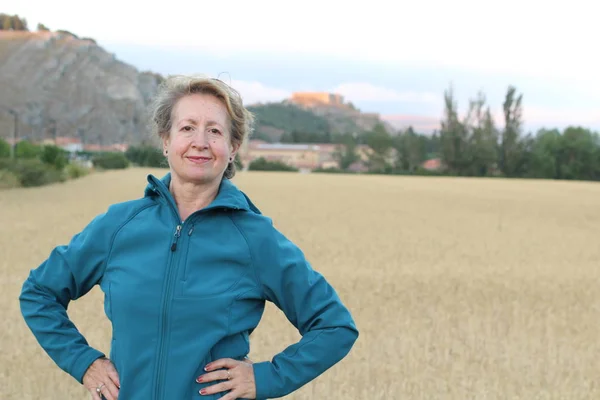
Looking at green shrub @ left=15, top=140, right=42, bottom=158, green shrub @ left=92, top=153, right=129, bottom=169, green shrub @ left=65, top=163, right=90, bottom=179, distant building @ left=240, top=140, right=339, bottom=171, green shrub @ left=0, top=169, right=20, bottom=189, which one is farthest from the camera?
distant building @ left=240, top=140, right=339, bottom=171

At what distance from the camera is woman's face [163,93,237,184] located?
2.76m

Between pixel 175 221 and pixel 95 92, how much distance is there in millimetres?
188053

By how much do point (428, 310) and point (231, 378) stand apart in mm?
7552

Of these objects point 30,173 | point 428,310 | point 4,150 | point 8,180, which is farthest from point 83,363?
point 4,150

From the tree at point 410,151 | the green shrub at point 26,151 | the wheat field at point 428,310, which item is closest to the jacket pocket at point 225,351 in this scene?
the wheat field at point 428,310

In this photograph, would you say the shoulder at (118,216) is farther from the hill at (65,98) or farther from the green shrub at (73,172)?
the hill at (65,98)

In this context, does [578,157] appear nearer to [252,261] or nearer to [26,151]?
[26,151]

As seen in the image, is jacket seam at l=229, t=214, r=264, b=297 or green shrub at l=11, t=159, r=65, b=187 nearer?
jacket seam at l=229, t=214, r=264, b=297

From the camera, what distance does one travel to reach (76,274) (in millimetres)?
2807

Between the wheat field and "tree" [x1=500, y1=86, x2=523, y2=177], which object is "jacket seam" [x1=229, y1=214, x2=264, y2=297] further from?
"tree" [x1=500, y1=86, x2=523, y2=177]

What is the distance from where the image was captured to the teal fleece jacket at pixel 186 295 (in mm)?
2594

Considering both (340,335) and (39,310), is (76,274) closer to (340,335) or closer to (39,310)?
(39,310)

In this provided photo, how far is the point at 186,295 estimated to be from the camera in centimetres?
259

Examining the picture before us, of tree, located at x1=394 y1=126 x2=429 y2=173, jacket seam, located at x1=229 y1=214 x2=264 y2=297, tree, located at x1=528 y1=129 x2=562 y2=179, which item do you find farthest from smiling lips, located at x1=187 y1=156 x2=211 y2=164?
tree, located at x1=394 y1=126 x2=429 y2=173
